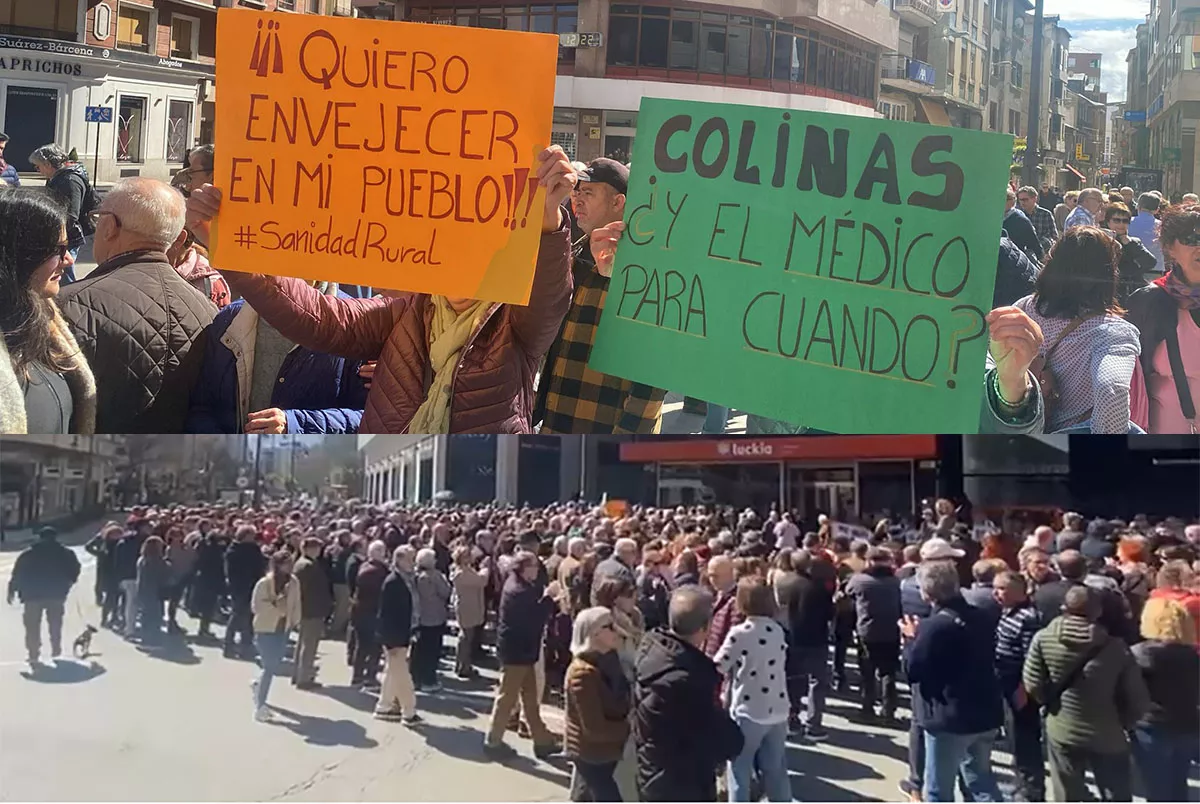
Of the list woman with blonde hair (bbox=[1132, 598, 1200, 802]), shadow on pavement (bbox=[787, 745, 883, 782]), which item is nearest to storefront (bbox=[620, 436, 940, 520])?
shadow on pavement (bbox=[787, 745, 883, 782])

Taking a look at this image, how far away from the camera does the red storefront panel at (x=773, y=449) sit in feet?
10.6

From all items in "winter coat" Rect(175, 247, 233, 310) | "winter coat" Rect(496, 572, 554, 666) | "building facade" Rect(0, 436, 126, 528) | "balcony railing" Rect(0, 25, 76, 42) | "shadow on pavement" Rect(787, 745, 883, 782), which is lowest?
"shadow on pavement" Rect(787, 745, 883, 782)

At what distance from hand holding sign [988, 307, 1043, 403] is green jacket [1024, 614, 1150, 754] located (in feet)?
2.39

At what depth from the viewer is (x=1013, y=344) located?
3109 mm

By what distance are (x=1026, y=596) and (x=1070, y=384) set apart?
2.05 ft

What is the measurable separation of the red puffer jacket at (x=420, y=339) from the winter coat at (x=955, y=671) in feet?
4.26

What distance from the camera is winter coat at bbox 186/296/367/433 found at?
10.3 feet

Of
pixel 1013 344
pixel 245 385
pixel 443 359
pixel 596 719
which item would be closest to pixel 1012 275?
pixel 1013 344

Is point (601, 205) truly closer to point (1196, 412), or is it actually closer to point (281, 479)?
point (281, 479)

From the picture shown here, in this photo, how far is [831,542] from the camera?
335cm

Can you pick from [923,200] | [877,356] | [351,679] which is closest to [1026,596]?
[877,356]

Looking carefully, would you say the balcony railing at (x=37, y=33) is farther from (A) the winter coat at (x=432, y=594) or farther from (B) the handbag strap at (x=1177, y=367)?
(B) the handbag strap at (x=1177, y=367)

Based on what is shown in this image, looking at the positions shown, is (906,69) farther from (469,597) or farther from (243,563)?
(243,563)

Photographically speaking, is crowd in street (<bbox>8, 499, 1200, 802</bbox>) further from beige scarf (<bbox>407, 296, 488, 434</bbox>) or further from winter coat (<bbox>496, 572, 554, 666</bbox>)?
beige scarf (<bbox>407, 296, 488, 434</bbox>)
